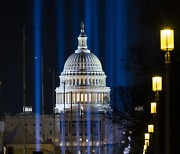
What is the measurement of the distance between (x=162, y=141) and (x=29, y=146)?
34210 mm

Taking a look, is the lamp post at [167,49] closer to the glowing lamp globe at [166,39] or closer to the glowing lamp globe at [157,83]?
the glowing lamp globe at [166,39]

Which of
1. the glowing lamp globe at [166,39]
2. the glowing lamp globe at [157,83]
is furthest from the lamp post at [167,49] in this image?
the glowing lamp globe at [157,83]

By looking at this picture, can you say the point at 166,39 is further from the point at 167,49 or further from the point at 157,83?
the point at 157,83

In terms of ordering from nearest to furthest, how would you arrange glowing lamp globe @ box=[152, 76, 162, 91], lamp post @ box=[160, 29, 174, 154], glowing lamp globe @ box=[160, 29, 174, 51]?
lamp post @ box=[160, 29, 174, 154]
glowing lamp globe @ box=[160, 29, 174, 51]
glowing lamp globe @ box=[152, 76, 162, 91]

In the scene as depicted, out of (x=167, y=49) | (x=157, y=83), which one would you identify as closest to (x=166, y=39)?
(x=167, y=49)

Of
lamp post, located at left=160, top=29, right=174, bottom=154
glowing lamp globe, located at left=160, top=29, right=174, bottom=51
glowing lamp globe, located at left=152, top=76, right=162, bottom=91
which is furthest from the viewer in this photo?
glowing lamp globe, located at left=152, top=76, right=162, bottom=91

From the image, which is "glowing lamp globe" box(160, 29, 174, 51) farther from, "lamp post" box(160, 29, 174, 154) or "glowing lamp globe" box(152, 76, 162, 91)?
"glowing lamp globe" box(152, 76, 162, 91)

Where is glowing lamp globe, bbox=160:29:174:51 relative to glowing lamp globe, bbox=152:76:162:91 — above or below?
above

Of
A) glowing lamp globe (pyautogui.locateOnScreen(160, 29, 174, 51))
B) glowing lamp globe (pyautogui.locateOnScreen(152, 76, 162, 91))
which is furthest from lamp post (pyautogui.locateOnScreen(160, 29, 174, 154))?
glowing lamp globe (pyautogui.locateOnScreen(152, 76, 162, 91))

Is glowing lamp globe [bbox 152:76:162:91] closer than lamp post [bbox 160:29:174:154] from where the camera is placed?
No

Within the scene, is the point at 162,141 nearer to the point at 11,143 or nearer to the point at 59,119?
the point at 11,143

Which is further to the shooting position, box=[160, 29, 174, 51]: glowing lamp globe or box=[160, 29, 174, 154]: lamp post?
box=[160, 29, 174, 51]: glowing lamp globe

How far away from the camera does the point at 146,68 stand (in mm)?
40094

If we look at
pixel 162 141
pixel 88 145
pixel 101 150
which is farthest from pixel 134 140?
pixel 88 145
